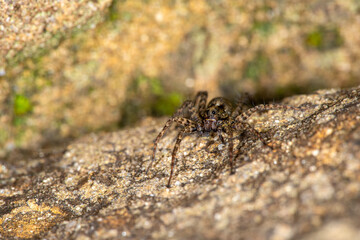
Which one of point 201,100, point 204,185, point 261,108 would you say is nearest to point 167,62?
point 201,100

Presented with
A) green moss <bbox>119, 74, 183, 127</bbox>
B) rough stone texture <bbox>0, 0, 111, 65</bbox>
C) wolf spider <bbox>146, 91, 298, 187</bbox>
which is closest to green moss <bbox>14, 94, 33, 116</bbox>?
rough stone texture <bbox>0, 0, 111, 65</bbox>

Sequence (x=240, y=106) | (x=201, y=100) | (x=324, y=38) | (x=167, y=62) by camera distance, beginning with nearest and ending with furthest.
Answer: (x=240, y=106) → (x=201, y=100) → (x=324, y=38) → (x=167, y=62)

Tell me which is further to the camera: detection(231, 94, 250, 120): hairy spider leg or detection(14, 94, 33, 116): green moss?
detection(14, 94, 33, 116): green moss

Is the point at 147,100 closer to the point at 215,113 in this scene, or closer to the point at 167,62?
the point at 167,62

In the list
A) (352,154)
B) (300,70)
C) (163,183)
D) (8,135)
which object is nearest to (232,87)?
(300,70)

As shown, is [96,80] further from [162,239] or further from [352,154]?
[352,154]

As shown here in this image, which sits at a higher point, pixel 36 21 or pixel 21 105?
pixel 36 21

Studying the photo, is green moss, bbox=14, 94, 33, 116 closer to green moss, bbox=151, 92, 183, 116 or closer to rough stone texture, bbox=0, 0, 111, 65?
rough stone texture, bbox=0, 0, 111, 65
